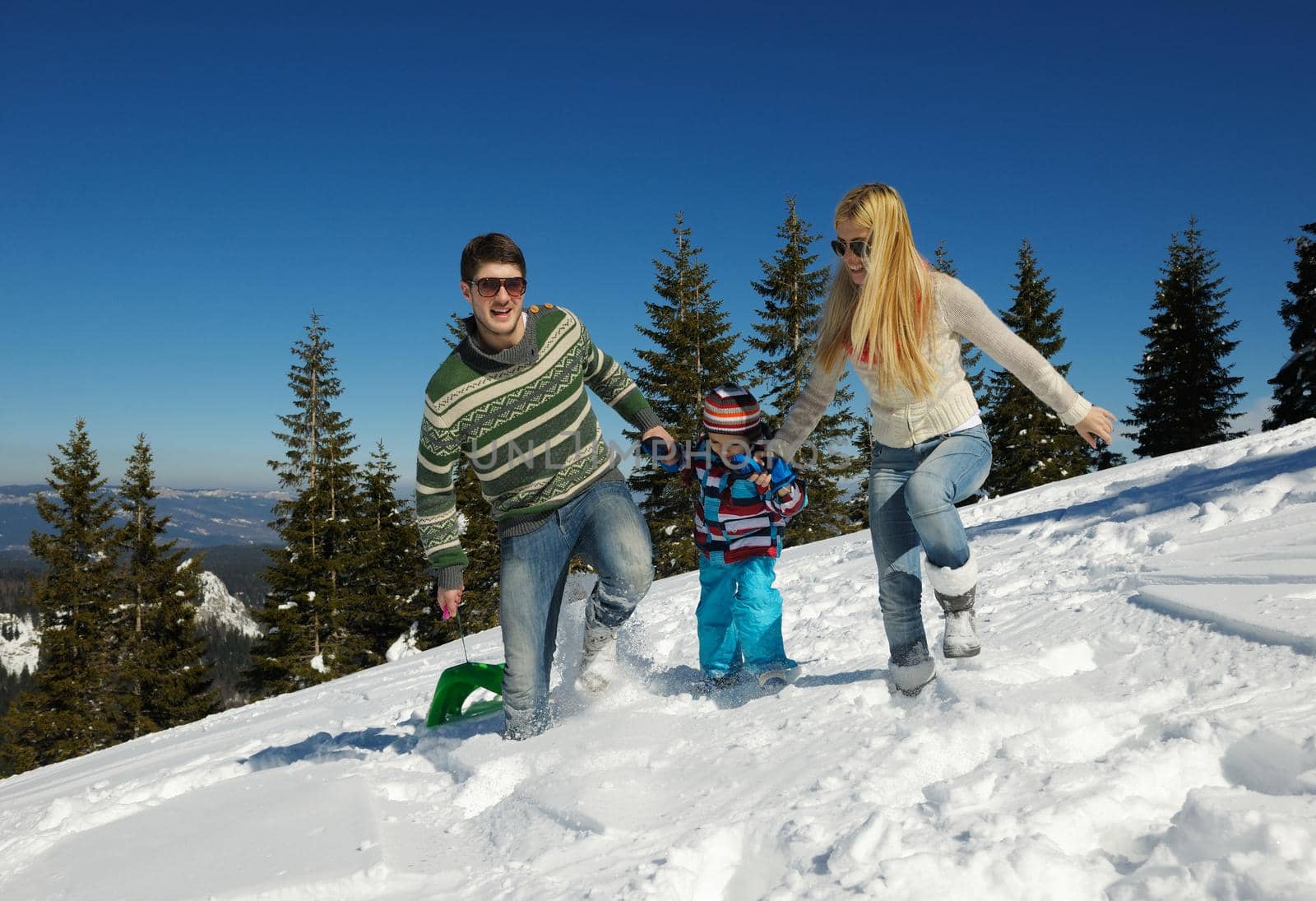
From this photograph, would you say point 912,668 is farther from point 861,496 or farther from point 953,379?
point 861,496

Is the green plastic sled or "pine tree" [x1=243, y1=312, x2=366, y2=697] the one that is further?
"pine tree" [x1=243, y1=312, x2=366, y2=697]

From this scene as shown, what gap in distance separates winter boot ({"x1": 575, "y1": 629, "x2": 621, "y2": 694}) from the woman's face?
2026 millimetres

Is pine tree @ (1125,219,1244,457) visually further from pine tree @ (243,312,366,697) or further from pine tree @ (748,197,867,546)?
pine tree @ (243,312,366,697)

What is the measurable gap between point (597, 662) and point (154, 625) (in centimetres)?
2939

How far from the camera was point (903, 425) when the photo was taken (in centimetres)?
306

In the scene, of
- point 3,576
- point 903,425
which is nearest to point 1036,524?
point 903,425

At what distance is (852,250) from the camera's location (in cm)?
304

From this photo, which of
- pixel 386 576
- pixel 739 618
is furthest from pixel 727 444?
pixel 386 576

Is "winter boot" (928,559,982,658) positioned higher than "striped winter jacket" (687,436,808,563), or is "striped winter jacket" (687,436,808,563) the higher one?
"striped winter jacket" (687,436,808,563)

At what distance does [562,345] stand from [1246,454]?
832 centimetres

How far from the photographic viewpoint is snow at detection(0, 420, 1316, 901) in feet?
5.54

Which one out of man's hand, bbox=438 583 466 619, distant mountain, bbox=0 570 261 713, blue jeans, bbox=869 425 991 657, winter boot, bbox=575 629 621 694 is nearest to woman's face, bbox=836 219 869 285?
blue jeans, bbox=869 425 991 657

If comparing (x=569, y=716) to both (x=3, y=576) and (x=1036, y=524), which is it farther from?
(x=3, y=576)

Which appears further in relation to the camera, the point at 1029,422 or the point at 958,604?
the point at 1029,422
